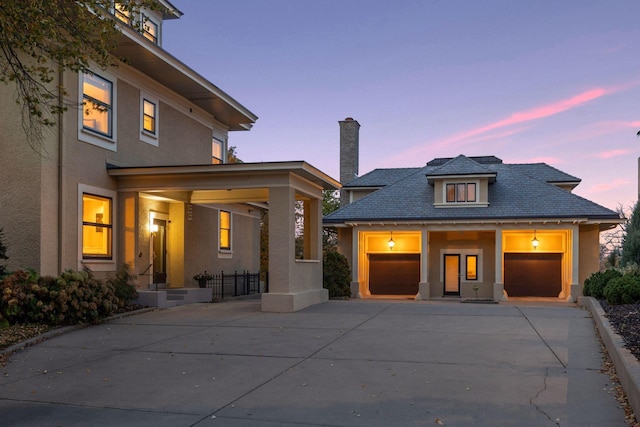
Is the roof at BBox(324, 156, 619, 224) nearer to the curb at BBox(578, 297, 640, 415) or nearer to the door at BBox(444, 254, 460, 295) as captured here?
the door at BBox(444, 254, 460, 295)

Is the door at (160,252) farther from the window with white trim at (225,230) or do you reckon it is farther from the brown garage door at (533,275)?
the brown garage door at (533,275)

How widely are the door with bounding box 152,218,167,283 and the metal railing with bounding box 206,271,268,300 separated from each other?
175cm

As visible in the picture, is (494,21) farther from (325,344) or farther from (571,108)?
(325,344)

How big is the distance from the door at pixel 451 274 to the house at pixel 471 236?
0.05 meters

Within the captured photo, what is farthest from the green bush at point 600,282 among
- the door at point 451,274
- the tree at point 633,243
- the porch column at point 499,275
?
the door at point 451,274

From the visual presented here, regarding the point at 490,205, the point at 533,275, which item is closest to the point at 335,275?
the point at 490,205

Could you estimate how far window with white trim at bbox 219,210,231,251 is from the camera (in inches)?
913

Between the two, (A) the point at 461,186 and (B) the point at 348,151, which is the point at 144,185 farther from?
(B) the point at 348,151

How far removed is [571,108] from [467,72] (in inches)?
267

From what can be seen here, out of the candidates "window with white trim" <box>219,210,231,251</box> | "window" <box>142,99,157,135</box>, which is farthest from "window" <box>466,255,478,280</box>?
"window" <box>142,99,157,135</box>

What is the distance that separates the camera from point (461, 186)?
26984 millimetres

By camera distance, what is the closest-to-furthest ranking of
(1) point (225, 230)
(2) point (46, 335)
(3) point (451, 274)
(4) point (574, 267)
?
(2) point (46, 335), (1) point (225, 230), (4) point (574, 267), (3) point (451, 274)

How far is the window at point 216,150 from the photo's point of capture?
23.5 meters

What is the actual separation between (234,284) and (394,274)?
8.71m
